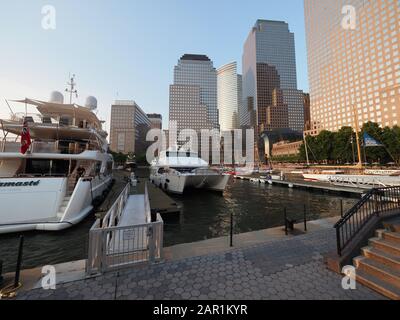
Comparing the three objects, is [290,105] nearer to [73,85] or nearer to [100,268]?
[73,85]

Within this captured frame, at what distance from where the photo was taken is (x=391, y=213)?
241 inches

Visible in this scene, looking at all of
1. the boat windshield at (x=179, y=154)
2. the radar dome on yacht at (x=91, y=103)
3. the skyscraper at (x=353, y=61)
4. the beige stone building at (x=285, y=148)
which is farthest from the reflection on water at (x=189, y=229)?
the beige stone building at (x=285, y=148)

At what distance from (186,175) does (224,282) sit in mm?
17436

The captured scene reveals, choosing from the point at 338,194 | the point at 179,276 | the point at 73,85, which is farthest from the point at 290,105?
the point at 179,276

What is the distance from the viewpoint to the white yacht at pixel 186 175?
22.8 m

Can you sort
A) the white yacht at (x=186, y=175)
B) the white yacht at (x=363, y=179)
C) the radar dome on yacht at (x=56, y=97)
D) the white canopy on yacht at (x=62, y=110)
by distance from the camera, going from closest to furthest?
the white canopy on yacht at (x=62, y=110)
the radar dome on yacht at (x=56, y=97)
the white yacht at (x=186, y=175)
the white yacht at (x=363, y=179)

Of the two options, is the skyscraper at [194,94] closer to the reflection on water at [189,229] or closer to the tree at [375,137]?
the tree at [375,137]

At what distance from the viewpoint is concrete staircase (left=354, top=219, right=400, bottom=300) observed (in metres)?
4.14

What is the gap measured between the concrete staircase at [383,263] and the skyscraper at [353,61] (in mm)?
112558

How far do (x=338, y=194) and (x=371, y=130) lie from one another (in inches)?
1593

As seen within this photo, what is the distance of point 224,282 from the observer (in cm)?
465

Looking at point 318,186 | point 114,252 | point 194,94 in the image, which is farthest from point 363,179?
point 194,94

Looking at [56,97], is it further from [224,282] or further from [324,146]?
[324,146]

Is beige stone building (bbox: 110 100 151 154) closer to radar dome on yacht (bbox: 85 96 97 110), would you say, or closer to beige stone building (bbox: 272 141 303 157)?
beige stone building (bbox: 272 141 303 157)
